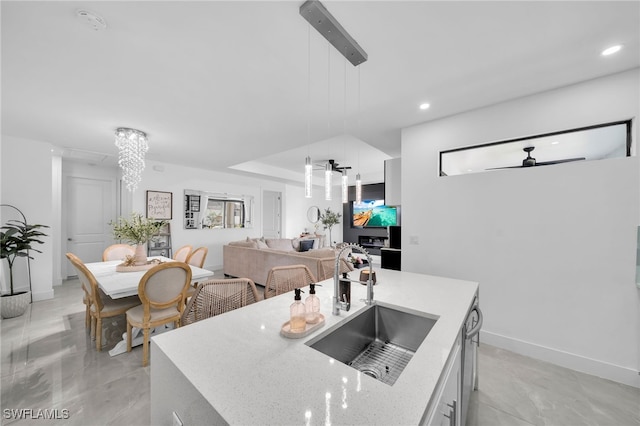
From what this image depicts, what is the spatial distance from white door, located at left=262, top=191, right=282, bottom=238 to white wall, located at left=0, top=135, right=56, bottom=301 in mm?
4209

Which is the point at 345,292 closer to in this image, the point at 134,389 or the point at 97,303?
the point at 134,389

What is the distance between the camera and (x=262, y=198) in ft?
23.0

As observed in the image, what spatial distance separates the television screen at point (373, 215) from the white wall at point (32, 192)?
281 inches

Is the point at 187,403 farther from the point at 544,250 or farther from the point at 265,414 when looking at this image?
the point at 544,250

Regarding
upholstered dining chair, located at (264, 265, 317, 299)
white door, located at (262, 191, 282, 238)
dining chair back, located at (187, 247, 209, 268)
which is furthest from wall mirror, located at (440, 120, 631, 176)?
white door, located at (262, 191, 282, 238)

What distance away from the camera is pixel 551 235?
224 centimetres

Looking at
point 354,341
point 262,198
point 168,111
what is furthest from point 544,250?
point 262,198

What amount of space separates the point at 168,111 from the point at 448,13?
2.77 meters

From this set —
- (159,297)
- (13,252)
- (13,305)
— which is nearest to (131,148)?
(13,252)

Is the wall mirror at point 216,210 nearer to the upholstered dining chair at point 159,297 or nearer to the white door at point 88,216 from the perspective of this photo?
the white door at point 88,216

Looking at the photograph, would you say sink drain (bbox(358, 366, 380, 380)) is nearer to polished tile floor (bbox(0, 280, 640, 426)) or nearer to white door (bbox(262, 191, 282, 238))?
polished tile floor (bbox(0, 280, 640, 426))

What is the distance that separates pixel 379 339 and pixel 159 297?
6.25ft

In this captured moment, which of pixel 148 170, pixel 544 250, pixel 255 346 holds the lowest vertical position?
pixel 255 346

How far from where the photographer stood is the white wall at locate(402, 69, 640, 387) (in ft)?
6.47
